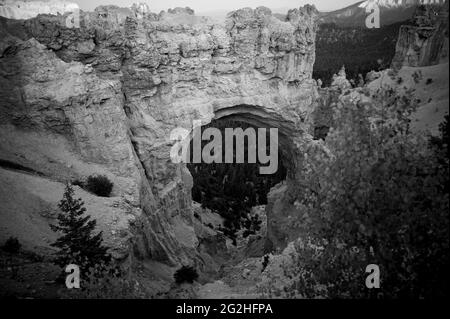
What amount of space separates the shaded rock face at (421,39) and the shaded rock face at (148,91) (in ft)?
52.4

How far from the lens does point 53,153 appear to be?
26297 mm

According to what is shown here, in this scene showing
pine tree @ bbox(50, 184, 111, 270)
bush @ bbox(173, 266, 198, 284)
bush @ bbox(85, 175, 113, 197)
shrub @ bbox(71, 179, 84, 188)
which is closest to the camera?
pine tree @ bbox(50, 184, 111, 270)

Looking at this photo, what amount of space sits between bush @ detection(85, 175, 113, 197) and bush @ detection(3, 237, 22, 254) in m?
7.33

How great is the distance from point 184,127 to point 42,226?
56.1 ft

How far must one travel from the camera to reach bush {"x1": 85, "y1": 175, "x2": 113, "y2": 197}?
24.9 metres

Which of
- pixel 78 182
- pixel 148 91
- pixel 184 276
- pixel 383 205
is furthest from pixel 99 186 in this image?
pixel 383 205

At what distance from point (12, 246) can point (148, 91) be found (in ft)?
62.6

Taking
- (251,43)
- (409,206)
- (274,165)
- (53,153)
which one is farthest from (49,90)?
(274,165)

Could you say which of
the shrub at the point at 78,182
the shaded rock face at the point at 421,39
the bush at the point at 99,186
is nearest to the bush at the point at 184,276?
the bush at the point at 99,186

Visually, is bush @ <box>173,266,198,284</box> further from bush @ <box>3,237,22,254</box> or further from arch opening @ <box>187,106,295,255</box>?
arch opening @ <box>187,106,295,255</box>

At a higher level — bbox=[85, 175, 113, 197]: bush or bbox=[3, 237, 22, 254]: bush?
bbox=[85, 175, 113, 197]: bush

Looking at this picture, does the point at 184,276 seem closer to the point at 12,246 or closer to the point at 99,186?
the point at 99,186

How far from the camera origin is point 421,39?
163 feet

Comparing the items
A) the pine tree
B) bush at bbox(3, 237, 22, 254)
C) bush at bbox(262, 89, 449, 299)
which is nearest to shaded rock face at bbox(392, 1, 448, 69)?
bush at bbox(262, 89, 449, 299)
